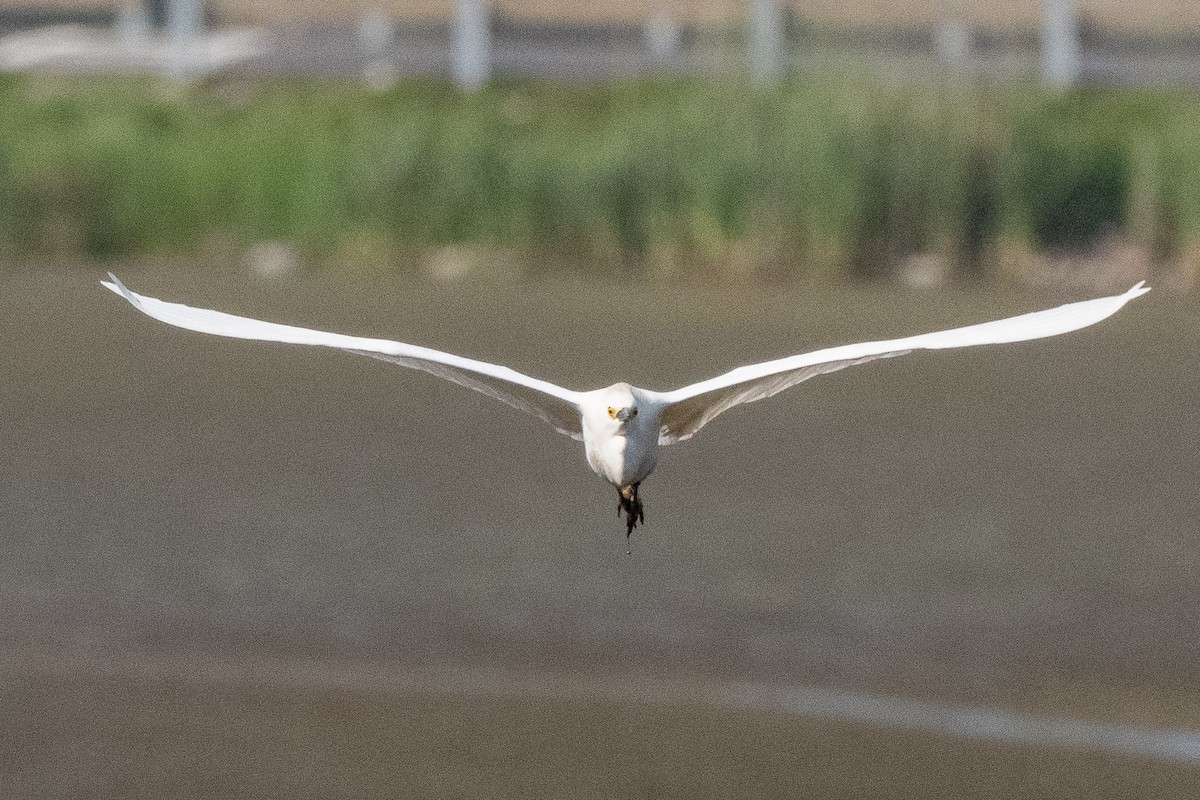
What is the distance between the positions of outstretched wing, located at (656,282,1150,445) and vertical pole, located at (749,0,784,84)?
17.7m

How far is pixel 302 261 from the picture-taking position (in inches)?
848

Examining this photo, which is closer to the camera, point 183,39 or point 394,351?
point 394,351

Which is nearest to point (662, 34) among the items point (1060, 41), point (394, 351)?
point (1060, 41)

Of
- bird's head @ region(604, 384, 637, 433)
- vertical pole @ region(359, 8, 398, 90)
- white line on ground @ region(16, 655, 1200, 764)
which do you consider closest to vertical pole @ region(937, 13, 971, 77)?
vertical pole @ region(359, 8, 398, 90)

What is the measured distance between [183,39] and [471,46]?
9.29 feet

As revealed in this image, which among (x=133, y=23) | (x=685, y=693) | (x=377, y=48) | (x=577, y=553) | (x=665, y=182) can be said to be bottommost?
(x=685, y=693)

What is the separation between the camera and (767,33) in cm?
2630

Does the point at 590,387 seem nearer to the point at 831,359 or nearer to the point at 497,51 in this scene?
the point at 831,359

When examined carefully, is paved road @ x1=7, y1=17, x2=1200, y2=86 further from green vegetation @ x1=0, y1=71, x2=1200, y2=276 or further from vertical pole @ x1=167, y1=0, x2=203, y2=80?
green vegetation @ x1=0, y1=71, x2=1200, y2=276

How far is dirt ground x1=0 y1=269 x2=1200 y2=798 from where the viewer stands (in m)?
11.2

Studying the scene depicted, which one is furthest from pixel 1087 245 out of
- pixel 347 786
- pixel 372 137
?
pixel 347 786

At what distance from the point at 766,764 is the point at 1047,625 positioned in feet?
7.20

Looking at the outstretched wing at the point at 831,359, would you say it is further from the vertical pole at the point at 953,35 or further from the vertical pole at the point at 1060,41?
the vertical pole at the point at 1060,41

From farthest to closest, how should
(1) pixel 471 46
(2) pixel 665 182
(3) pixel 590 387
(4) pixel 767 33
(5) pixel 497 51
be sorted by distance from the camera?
(5) pixel 497 51, (1) pixel 471 46, (4) pixel 767 33, (2) pixel 665 182, (3) pixel 590 387
